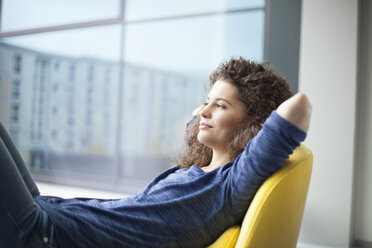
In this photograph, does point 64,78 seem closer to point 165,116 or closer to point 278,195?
point 165,116

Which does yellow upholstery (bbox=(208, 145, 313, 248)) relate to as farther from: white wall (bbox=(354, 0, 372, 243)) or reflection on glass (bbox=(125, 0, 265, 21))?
reflection on glass (bbox=(125, 0, 265, 21))

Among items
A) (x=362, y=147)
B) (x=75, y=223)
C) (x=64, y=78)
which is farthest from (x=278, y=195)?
(x=64, y=78)

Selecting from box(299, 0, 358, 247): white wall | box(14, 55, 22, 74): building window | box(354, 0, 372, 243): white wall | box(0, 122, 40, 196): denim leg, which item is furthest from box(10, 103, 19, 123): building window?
box(354, 0, 372, 243): white wall

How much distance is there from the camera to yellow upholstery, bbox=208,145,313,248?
983mm

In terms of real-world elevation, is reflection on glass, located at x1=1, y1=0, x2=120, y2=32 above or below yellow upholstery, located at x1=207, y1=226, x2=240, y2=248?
above

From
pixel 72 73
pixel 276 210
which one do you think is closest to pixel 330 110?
pixel 276 210

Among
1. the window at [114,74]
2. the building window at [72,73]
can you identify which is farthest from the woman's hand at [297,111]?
the building window at [72,73]

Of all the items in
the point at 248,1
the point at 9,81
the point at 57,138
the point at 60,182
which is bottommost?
the point at 60,182

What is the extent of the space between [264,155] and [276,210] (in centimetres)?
17

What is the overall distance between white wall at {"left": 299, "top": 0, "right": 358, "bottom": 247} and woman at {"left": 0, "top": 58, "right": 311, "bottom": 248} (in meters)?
0.91

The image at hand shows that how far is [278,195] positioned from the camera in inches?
38.8

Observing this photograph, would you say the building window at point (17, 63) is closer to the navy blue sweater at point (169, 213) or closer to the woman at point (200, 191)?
the woman at point (200, 191)

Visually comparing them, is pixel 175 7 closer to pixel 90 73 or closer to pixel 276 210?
pixel 90 73

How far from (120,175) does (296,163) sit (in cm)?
286
